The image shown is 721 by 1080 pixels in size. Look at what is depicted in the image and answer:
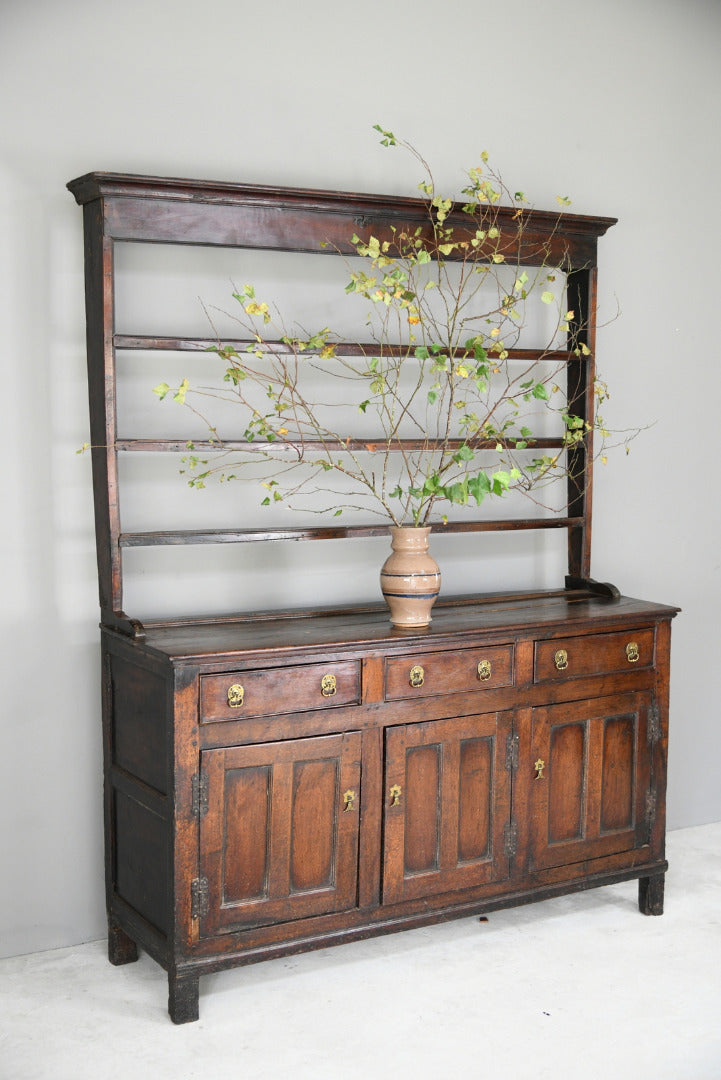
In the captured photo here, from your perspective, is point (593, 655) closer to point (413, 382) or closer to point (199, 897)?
point (413, 382)

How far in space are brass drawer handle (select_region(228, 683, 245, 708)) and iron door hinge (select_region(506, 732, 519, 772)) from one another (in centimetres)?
97

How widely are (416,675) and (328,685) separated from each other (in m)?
0.31

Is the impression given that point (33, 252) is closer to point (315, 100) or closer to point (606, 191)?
point (315, 100)

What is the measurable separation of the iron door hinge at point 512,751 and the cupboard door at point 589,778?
7 cm

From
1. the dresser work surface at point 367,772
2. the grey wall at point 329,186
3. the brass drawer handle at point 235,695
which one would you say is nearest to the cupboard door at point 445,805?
the dresser work surface at point 367,772

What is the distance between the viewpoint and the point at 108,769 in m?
3.62

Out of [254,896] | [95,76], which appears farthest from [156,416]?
[254,896]

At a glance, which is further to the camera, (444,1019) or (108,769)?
(108,769)

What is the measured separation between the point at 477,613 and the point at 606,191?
1.87m

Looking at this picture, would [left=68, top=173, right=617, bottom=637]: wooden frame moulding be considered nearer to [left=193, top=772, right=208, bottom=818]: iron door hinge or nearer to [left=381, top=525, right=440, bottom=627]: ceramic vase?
[left=381, top=525, right=440, bottom=627]: ceramic vase

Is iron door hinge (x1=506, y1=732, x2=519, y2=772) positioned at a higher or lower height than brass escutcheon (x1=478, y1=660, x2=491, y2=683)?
lower

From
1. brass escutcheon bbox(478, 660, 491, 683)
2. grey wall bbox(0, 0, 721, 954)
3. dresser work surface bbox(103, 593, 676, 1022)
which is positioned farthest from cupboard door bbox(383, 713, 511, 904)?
grey wall bbox(0, 0, 721, 954)

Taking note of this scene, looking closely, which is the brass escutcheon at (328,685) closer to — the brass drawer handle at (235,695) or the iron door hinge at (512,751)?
the brass drawer handle at (235,695)

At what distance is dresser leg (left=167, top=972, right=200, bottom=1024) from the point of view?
3.23 metres
